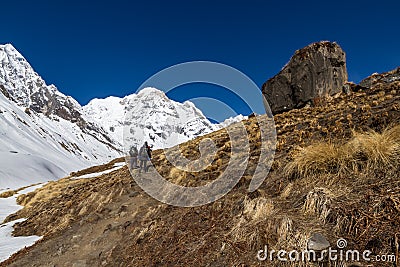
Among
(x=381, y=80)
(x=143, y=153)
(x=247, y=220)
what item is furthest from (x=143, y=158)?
(x=381, y=80)

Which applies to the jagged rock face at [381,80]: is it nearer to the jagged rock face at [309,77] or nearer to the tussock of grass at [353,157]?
the jagged rock face at [309,77]

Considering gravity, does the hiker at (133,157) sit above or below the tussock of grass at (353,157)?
above

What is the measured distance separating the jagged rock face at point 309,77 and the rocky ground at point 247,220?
10.5 meters

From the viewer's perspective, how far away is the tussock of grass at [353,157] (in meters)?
5.55

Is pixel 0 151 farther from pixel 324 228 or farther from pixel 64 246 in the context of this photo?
pixel 324 228

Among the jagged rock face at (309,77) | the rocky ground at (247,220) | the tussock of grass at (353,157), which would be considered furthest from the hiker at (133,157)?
the jagged rock face at (309,77)

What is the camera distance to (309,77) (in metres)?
22.6

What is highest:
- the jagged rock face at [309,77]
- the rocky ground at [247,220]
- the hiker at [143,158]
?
the jagged rock face at [309,77]

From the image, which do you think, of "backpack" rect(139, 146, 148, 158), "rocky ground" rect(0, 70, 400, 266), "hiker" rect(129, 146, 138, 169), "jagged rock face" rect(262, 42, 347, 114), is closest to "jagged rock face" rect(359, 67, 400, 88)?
"jagged rock face" rect(262, 42, 347, 114)

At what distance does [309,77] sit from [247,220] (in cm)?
1987

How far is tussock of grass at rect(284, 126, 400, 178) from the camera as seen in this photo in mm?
5551

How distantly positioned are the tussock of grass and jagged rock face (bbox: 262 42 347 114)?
16.9m

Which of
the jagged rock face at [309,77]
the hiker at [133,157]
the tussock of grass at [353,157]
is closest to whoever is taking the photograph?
the tussock of grass at [353,157]

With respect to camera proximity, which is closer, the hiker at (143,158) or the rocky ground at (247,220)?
the rocky ground at (247,220)
